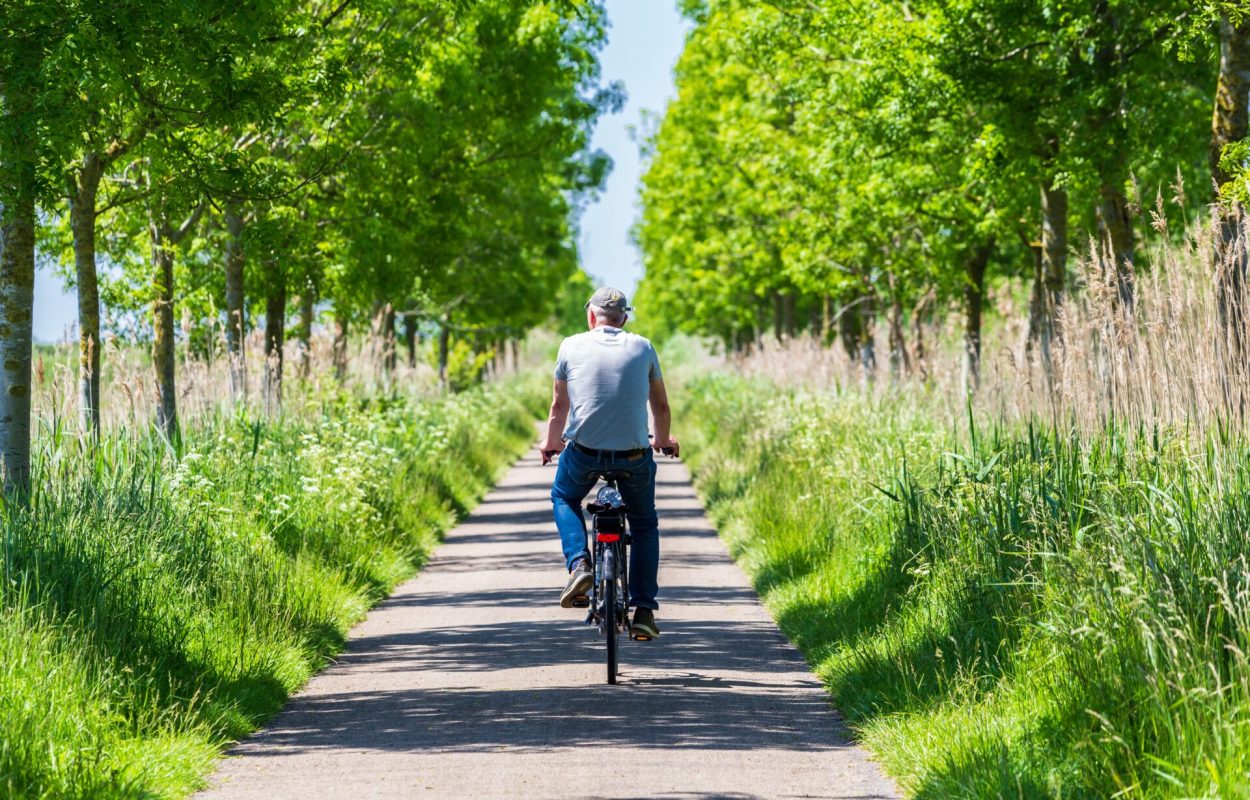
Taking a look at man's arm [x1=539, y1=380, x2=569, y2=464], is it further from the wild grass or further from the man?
the wild grass

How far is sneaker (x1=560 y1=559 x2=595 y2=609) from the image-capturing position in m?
9.54

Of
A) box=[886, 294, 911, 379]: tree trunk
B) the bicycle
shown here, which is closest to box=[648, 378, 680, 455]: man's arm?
the bicycle

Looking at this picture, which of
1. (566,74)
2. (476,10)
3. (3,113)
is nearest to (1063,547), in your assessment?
(3,113)

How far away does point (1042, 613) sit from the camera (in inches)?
303

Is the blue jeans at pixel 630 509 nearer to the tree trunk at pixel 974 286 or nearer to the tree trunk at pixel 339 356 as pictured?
the tree trunk at pixel 339 356

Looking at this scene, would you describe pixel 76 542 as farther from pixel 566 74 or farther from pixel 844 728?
pixel 566 74

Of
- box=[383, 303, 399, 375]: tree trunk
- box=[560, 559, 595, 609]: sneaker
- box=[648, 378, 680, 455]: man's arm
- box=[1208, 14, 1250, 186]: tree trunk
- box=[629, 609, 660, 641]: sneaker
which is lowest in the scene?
box=[629, 609, 660, 641]: sneaker

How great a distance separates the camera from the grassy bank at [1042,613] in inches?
231

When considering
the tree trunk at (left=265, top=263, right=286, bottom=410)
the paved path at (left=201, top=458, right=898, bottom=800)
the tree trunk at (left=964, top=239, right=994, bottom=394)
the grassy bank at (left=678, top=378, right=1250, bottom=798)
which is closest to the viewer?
the grassy bank at (left=678, top=378, right=1250, bottom=798)

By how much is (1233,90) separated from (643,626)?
234 inches

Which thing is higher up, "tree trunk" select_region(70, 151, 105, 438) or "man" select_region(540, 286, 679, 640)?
"tree trunk" select_region(70, 151, 105, 438)

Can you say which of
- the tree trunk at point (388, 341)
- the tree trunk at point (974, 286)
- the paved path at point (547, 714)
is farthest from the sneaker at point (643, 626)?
the tree trunk at point (974, 286)

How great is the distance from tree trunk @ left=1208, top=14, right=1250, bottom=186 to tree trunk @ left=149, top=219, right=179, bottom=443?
830 centimetres

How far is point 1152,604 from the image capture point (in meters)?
6.41
